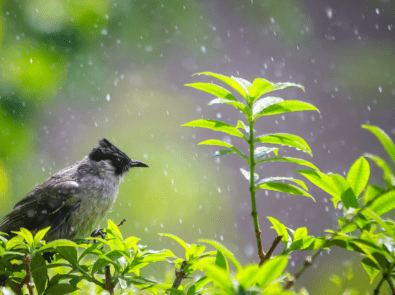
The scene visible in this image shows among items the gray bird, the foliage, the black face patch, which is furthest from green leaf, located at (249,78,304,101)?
the black face patch

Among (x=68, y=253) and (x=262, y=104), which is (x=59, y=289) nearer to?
(x=68, y=253)

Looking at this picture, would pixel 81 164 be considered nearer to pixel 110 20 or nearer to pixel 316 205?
pixel 110 20

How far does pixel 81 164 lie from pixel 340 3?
287 inches

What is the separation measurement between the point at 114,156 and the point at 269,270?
1.09 metres

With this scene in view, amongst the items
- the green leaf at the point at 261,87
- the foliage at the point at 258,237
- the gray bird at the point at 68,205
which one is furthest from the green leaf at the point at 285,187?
the gray bird at the point at 68,205

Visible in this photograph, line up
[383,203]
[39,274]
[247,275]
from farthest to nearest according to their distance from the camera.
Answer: [39,274]
[383,203]
[247,275]

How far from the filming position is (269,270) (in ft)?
0.93

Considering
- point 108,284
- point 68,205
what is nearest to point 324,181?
point 108,284

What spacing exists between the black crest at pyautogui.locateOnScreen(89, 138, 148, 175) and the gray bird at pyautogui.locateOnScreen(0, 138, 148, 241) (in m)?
0.06

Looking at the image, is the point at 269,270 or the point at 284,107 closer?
the point at 269,270

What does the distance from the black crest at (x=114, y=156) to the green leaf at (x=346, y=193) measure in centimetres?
96

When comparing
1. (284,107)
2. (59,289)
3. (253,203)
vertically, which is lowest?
(59,289)

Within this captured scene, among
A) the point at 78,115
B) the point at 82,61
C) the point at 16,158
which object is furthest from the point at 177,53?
the point at 16,158

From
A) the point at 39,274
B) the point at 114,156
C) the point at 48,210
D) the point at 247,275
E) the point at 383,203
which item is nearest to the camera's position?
the point at 247,275
